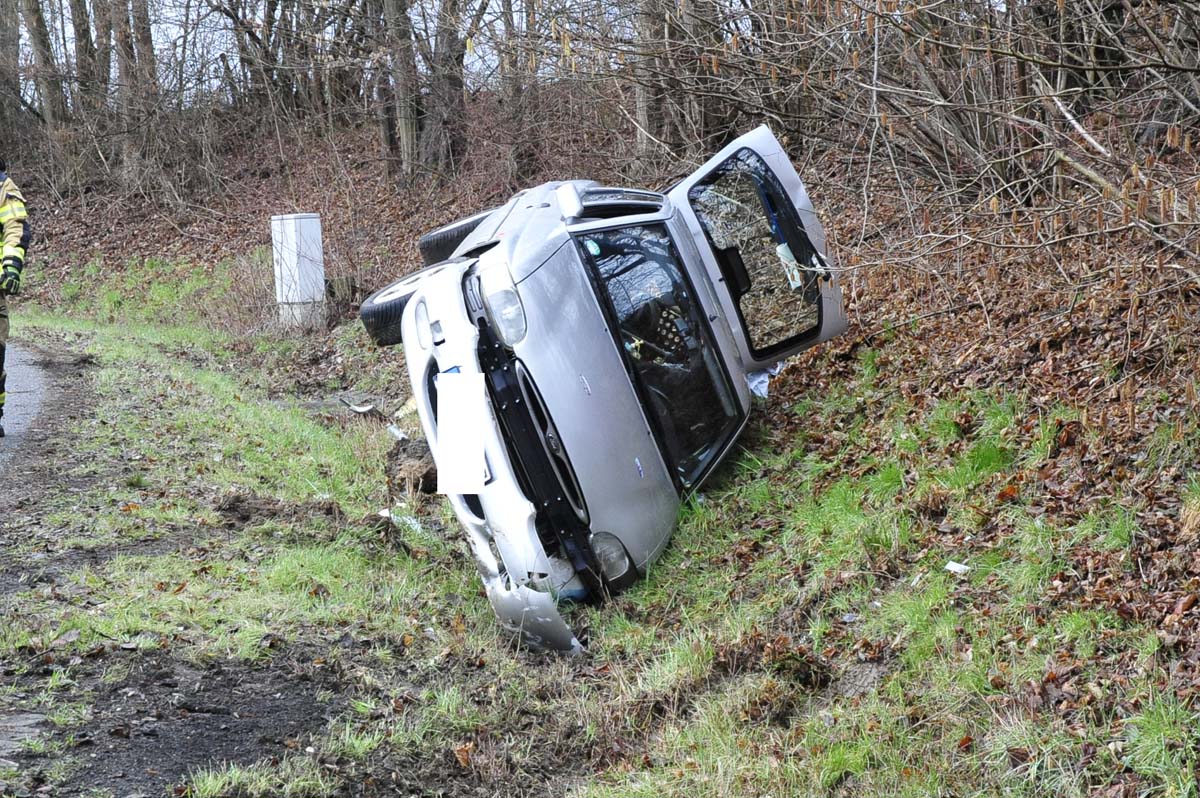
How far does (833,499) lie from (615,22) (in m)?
6.73

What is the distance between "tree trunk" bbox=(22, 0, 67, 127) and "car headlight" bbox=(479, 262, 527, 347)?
69.4 feet

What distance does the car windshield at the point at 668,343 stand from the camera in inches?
270

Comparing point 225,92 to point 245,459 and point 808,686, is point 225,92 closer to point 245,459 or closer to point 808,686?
point 245,459

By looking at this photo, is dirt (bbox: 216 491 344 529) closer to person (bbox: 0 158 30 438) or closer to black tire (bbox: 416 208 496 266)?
person (bbox: 0 158 30 438)

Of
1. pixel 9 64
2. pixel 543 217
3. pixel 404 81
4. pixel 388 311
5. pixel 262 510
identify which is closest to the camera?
pixel 543 217

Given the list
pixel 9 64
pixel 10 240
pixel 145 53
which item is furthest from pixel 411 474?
pixel 9 64

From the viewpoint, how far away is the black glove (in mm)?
8205

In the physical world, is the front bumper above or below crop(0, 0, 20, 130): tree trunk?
below

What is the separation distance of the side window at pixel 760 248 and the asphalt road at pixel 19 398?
5135mm

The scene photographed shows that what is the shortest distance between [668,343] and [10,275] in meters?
4.88

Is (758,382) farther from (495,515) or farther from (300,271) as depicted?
(300,271)

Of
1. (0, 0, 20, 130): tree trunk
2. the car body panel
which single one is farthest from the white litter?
(0, 0, 20, 130): tree trunk

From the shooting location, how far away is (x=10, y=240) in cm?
835

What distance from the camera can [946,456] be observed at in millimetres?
6605
